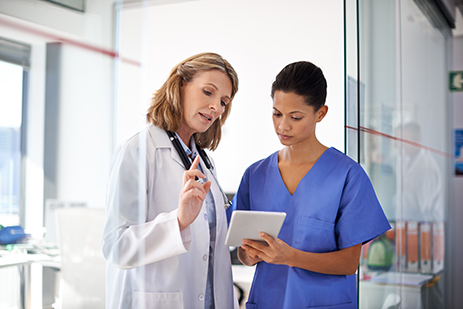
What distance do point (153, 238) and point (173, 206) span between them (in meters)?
0.14

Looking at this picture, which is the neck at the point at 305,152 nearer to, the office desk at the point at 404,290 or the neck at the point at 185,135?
the neck at the point at 185,135

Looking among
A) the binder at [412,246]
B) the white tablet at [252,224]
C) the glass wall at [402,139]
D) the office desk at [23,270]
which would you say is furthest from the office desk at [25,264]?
the binder at [412,246]

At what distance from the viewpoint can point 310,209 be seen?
1.38 meters

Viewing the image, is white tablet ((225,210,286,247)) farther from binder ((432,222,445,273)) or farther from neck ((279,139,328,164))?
binder ((432,222,445,273))

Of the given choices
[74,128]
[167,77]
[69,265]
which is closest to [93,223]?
[69,265]

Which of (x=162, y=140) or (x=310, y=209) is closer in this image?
(x=162, y=140)

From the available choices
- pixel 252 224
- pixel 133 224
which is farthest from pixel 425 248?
pixel 133 224

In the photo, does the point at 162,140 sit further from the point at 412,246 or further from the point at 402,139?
the point at 412,246

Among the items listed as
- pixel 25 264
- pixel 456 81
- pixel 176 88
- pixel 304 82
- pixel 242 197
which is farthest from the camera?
pixel 456 81

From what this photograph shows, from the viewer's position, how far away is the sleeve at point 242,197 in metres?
1.51

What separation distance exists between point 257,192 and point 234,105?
12.7 inches

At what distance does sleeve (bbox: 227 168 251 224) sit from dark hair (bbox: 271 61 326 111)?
33 cm

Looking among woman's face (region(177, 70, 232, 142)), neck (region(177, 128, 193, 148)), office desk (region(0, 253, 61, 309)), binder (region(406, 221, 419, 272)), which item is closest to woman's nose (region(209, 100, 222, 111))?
woman's face (region(177, 70, 232, 142))

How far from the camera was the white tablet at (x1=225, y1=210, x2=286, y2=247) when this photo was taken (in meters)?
1.12
